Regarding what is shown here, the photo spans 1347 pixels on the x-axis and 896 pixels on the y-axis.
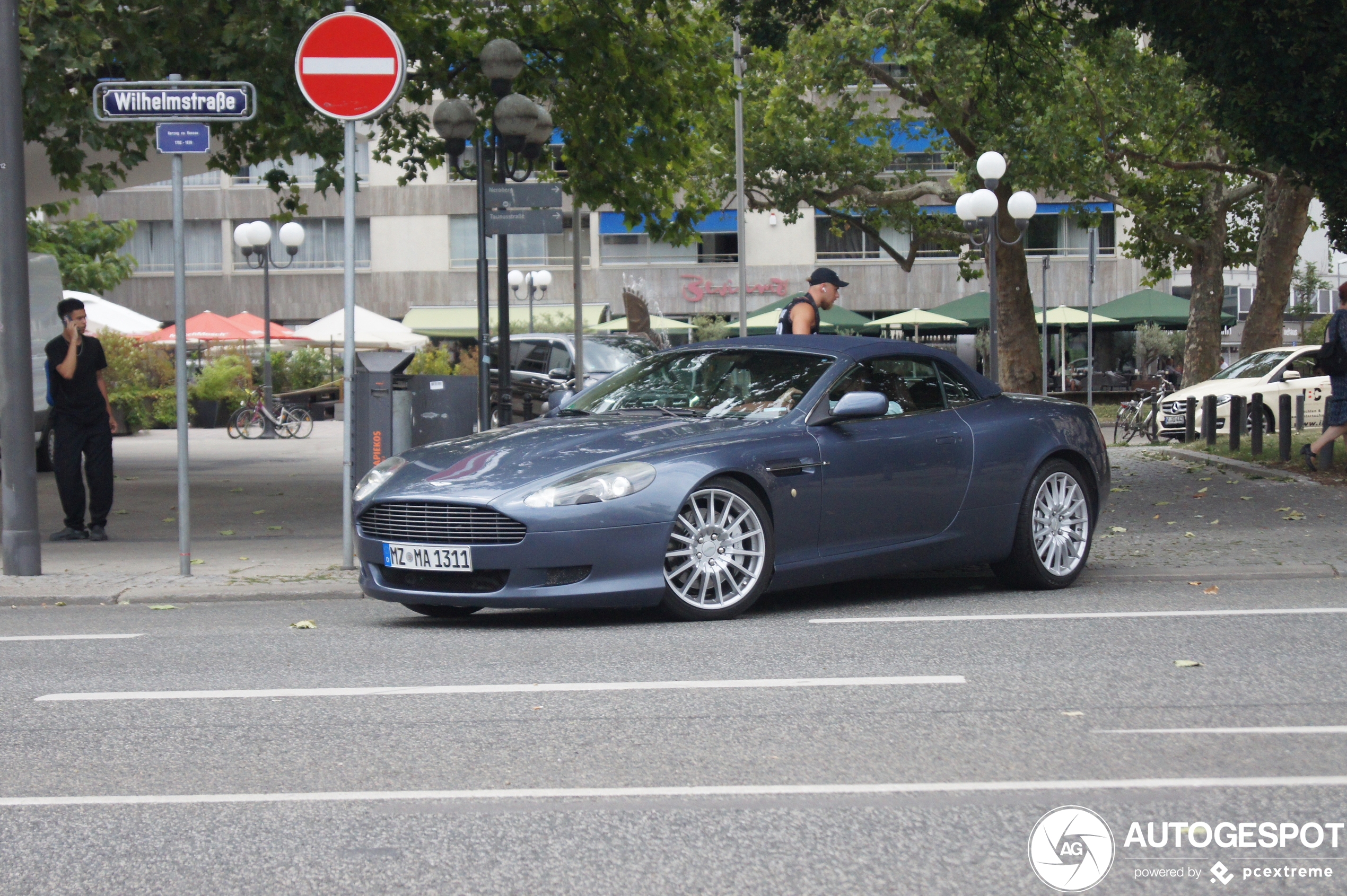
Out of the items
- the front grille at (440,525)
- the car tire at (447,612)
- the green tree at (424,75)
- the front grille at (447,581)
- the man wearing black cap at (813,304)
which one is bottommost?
the car tire at (447,612)

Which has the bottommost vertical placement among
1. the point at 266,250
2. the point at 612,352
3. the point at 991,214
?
the point at 612,352

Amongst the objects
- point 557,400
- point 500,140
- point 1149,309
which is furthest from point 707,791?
point 1149,309

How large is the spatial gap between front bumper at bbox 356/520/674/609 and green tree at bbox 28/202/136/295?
3665 centimetres

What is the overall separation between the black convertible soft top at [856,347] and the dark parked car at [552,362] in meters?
14.0

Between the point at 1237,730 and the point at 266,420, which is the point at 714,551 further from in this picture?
the point at 266,420

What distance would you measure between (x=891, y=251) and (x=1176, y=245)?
6.27m

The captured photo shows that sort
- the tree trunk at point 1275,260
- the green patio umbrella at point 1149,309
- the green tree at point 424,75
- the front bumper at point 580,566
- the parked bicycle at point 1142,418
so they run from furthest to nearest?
the green patio umbrella at point 1149,309 → the tree trunk at point 1275,260 → the parked bicycle at point 1142,418 → the green tree at point 424,75 → the front bumper at point 580,566

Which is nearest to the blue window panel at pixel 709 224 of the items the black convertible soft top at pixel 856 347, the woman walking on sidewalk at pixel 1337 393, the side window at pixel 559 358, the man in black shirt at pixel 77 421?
the side window at pixel 559 358

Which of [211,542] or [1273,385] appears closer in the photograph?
[211,542]

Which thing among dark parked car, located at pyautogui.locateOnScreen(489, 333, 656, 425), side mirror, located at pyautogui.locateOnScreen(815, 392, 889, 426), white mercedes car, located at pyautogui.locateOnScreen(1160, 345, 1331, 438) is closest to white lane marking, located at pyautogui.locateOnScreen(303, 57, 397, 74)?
side mirror, located at pyautogui.locateOnScreen(815, 392, 889, 426)

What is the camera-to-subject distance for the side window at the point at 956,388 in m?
8.86

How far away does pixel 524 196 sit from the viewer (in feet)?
40.4

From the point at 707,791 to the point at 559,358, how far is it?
22.2 metres

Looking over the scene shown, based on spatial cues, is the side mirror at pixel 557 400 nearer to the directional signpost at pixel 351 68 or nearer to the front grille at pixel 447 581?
the directional signpost at pixel 351 68
